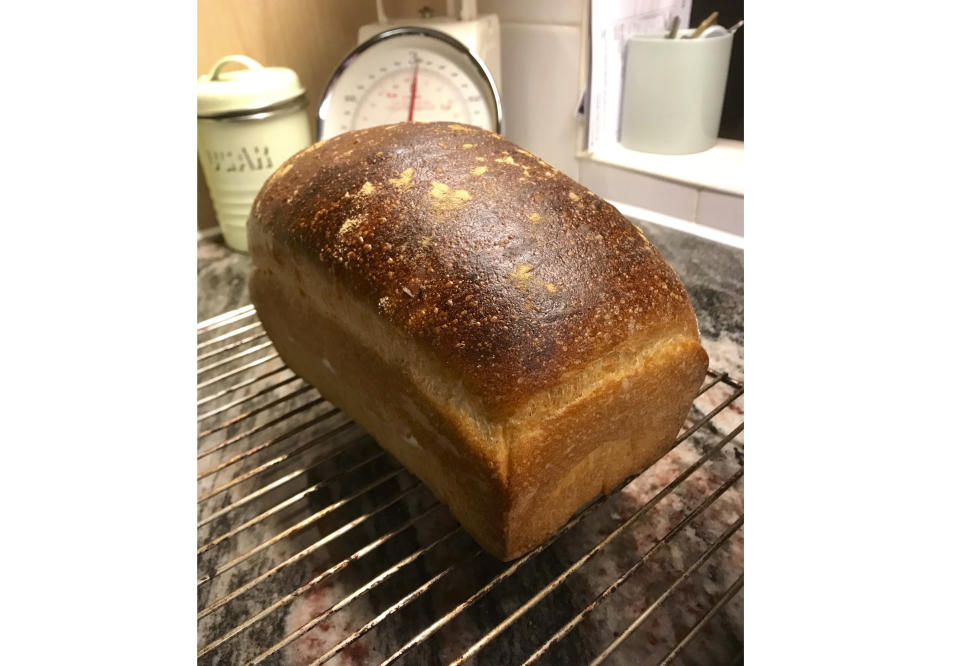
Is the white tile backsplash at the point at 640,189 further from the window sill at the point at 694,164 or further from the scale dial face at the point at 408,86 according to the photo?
the scale dial face at the point at 408,86

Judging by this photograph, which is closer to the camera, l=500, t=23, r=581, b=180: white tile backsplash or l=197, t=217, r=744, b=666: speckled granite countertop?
l=197, t=217, r=744, b=666: speckled granite countertop

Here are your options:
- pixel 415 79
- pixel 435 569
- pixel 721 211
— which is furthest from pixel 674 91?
pixel 435 569

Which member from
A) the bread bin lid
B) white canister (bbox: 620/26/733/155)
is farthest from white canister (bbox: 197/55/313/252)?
white canister (bbox: 620/26/733/155)

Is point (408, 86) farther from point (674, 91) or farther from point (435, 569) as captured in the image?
point (435, 569)

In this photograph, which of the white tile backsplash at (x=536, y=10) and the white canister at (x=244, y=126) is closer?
the white canister at (x=244, y=126)

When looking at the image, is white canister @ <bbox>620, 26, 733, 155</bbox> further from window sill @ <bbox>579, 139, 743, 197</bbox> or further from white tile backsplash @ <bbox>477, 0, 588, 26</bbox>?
white tile backsplash @ <bbox>477, 0, 588, 26</bbox>

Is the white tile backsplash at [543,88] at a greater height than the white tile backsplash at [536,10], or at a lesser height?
lesser

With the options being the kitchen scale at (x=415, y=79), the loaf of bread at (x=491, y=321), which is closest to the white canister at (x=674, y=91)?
the kitchen scale at (x=415, y=79)

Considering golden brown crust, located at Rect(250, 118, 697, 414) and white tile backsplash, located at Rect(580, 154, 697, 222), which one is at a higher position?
golden brown crust, located at Rect(250, 118, 697, 414)

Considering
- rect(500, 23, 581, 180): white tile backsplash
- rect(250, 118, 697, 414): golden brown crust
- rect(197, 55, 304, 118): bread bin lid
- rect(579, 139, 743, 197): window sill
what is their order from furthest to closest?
rect(500, 23, 581, 180): white tile backsplash → rect(579, 139, 743, 197): window sill → rect(197, 55, 304, 118): bread bin lid → rect(250, 118, 697, 414): golden brown crust
